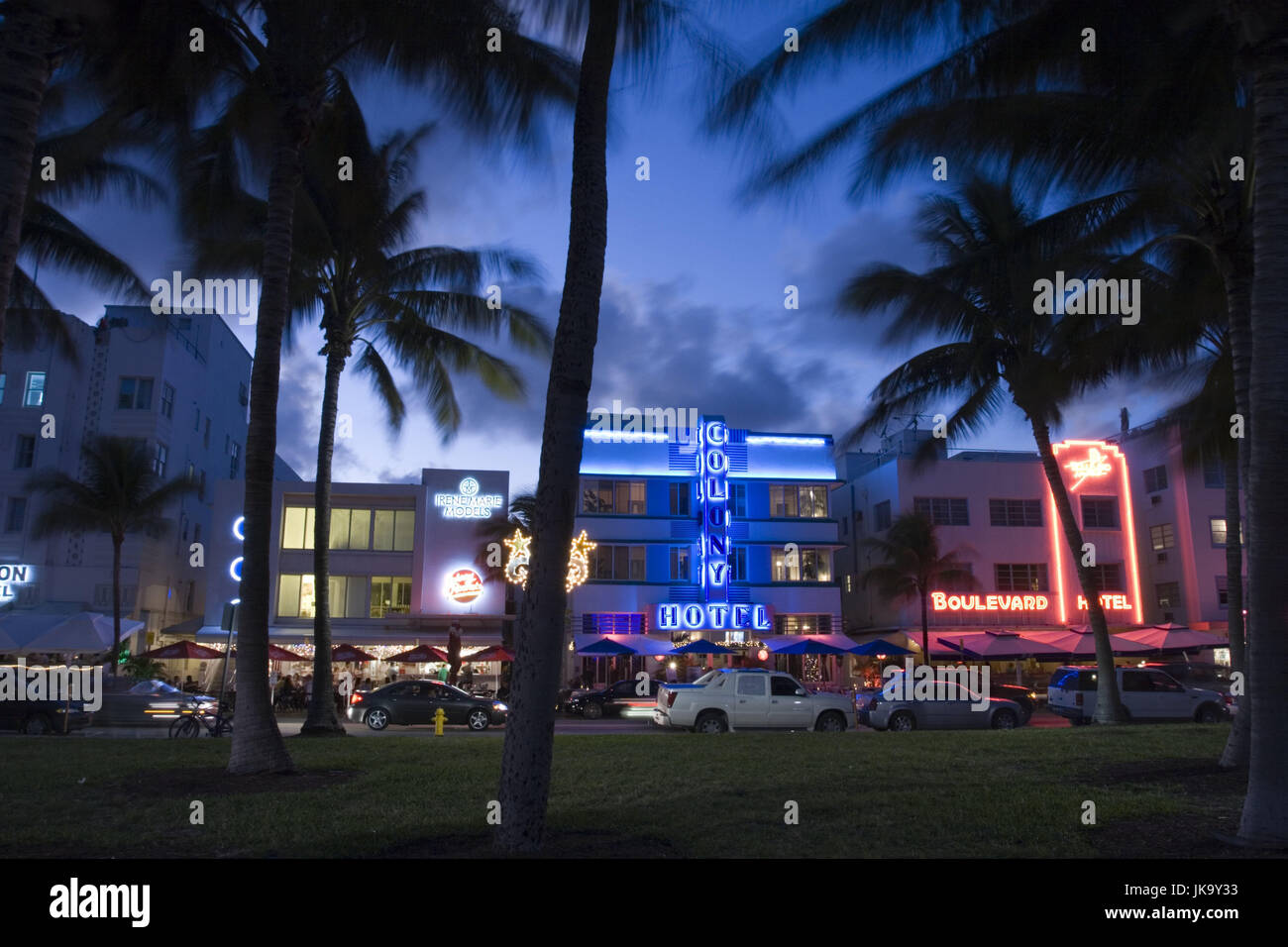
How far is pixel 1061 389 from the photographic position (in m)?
20.9

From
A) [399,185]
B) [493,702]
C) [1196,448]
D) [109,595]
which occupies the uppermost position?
[399,185]

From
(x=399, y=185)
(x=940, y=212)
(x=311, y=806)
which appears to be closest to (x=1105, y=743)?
(x=311, y=806)

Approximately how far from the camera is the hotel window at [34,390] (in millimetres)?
39750

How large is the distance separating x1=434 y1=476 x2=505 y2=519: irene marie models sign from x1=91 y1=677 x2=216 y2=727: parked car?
19492 millimetres

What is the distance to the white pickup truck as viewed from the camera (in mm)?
22766

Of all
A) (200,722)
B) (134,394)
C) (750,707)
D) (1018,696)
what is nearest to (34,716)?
(200,722)

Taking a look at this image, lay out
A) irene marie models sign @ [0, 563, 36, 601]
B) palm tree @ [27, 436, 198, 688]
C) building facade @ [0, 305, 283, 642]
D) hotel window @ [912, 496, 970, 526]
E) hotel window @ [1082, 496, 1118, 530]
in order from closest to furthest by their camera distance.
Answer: palm tree @ [27, 436, 198, 688] < irene marie models sign @ [0, 563, 36, 601] < building facade @ [0, 305, 283, 642] < hotel window @ [912, 496, 970, 526] < hotel window @ [1082, 496, 1118, 530]

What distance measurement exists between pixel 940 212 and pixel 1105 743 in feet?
52.6

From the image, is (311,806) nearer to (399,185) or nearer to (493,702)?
(399,185)

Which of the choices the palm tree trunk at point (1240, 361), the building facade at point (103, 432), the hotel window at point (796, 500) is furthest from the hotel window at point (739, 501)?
the palm tree trunk at point (1240, 361)

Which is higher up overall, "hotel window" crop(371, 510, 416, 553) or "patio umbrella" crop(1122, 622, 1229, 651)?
"hotel window" crop(371, 510, 416, 553)

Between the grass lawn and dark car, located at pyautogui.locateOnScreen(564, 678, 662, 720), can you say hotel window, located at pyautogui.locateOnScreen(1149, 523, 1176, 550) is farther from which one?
the grass lawn

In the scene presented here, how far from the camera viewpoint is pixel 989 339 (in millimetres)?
25281

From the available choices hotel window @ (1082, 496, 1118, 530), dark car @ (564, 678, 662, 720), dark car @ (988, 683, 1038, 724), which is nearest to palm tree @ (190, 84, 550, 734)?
dark car @ (564, 678, 662, 720)
